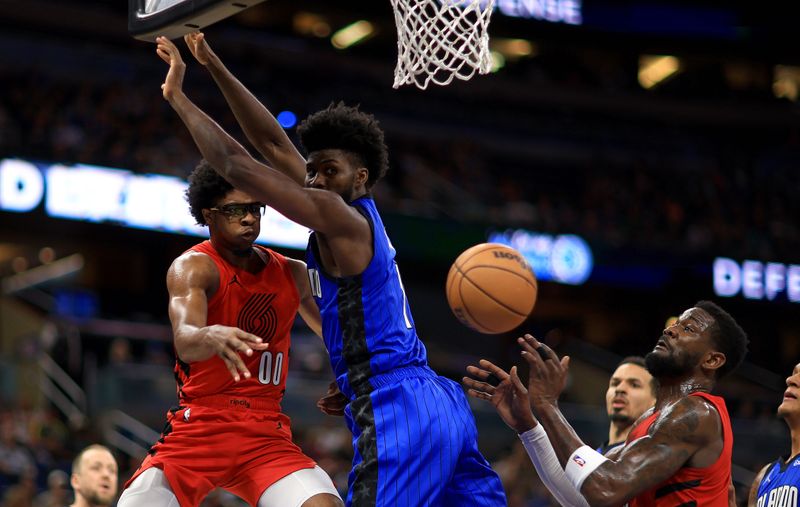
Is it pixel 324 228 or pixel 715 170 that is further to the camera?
pixel 715 170

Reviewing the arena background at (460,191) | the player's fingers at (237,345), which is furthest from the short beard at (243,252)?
the arena background at (460,191)

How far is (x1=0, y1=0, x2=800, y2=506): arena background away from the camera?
46.5 ft

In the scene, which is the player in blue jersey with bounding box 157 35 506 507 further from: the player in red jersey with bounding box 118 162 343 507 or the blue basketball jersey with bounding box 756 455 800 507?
the blue basketball jersey with bounding box 756 455 800 507

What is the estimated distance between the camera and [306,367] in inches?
592

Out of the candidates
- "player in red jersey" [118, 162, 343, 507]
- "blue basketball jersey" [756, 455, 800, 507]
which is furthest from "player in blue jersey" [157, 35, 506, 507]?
"blue basketball jersey" [756, 455, 800, 507]

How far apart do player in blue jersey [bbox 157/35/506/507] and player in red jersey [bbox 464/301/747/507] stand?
0.31 m

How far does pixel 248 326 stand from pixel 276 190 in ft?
3.63

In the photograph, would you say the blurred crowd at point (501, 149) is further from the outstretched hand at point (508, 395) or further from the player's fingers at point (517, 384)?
the player's fingers at point (517, 384)

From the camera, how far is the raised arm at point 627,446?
4.05 metres

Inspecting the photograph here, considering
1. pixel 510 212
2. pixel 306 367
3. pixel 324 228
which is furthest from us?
pixel 510 212

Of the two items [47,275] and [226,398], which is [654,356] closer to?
[226,398]

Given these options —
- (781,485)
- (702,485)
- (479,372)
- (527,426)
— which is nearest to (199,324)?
(479,372)

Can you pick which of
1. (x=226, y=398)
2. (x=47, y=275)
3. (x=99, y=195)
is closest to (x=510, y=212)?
(x=99, y=195)

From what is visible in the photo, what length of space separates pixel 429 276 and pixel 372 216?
52.7ft
